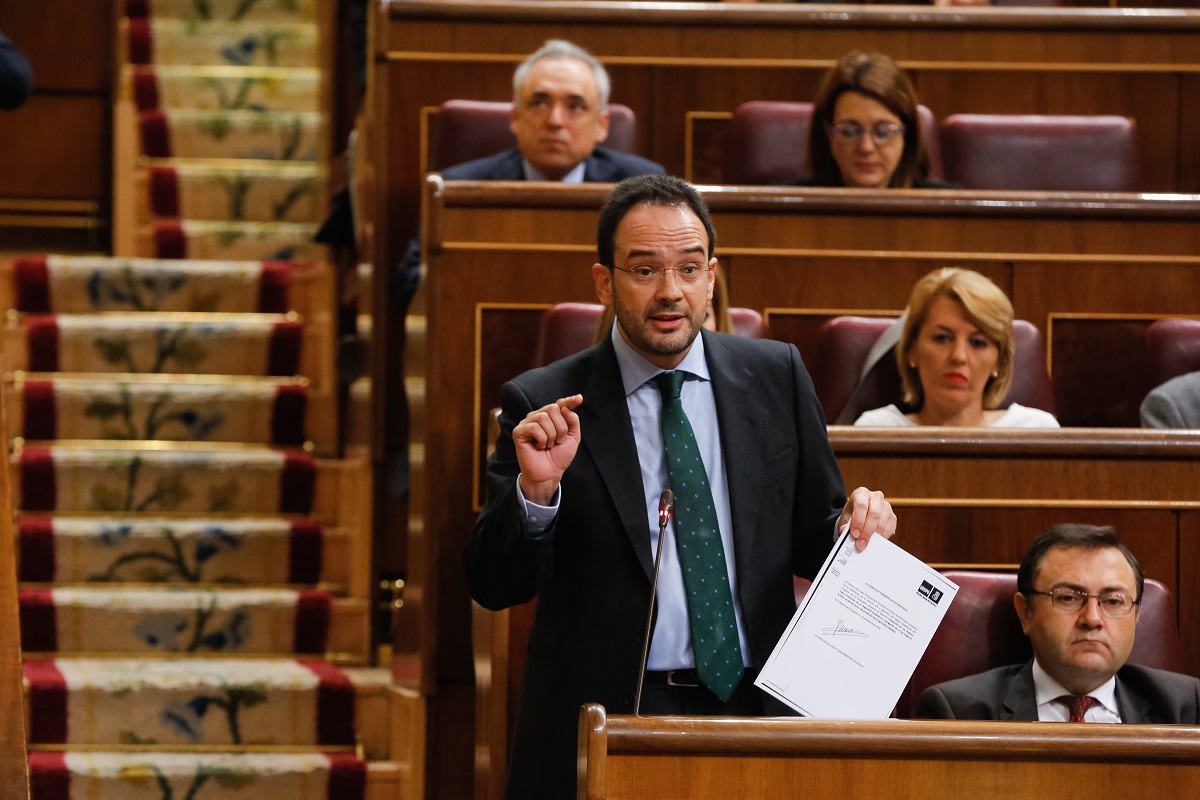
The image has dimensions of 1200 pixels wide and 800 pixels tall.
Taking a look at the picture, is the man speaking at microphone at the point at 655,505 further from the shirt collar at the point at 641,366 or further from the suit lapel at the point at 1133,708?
the suit lapel at the point at 1133,708

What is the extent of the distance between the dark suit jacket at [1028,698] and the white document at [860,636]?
28 cm

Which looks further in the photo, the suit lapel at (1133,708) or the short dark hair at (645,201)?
the suit lapel at (1133,708)

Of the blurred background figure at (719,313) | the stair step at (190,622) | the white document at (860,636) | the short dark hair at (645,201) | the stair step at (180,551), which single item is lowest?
the stair step at (190,622)

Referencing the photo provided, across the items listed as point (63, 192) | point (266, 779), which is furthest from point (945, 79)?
point (63, 192)

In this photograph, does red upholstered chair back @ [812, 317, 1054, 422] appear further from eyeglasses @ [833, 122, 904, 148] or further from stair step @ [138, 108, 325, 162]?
stair step @ [138, 108, 325, 162]

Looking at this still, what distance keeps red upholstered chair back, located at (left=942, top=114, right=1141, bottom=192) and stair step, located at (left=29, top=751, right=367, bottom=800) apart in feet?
2.82

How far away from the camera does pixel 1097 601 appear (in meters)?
1.16

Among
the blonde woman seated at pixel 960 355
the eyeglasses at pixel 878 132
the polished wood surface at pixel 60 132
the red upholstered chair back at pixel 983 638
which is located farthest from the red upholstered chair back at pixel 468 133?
the polished wood surface at pixel 60 132

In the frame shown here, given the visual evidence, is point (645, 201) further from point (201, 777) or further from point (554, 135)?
point (201, 777)

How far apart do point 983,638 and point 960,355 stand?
29cm

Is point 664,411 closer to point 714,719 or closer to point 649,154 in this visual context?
point 714,719

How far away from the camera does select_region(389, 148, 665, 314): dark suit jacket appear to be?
5.68 ft

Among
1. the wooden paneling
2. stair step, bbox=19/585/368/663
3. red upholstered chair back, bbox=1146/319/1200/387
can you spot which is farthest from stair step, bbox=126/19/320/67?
red upholstered chair back, bbox=1146/319/1200/387

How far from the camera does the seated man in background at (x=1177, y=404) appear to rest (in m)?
1.44
